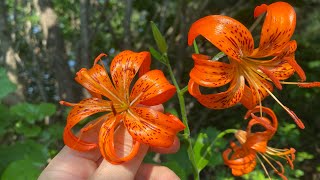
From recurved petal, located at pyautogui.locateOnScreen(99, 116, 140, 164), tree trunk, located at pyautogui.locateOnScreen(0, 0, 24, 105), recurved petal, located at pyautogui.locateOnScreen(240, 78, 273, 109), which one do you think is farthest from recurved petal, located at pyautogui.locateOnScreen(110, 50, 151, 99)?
tree trunk, located at pyautogui.locateOnScreen(0, 0, 24, 105)

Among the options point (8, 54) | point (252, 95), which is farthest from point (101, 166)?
Result: point (8, 54)

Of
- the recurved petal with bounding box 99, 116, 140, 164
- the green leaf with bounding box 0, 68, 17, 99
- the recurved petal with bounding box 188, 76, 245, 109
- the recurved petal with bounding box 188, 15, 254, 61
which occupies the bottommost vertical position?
the green leaf with bounding box 0, 68, 17, 99

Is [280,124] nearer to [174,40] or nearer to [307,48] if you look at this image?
[307,48]

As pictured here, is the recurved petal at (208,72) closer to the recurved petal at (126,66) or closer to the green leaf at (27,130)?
the recurved petal at (126,66)

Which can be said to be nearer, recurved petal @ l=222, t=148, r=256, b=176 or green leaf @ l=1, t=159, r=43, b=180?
recurved petal @ l=222, t=148, r=256, b=176

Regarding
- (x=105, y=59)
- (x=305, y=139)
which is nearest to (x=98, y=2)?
(x=105, y=59)

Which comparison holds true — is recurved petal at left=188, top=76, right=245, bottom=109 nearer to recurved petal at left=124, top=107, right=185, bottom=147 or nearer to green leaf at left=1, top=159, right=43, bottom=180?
recurved petal at left=124, top=107, right=185, bottom=147

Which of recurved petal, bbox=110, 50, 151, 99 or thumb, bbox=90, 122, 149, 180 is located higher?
recurved petal, bbox=110, 50, 151, 99
